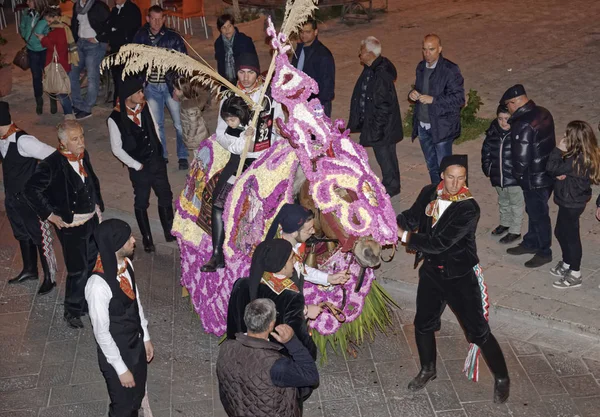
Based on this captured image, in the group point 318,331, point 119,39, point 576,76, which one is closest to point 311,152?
point 318,331

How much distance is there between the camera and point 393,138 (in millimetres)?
10125

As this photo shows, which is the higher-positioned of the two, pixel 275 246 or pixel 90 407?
pixel 275 246

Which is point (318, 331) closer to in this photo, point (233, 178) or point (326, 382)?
point (326, 382)

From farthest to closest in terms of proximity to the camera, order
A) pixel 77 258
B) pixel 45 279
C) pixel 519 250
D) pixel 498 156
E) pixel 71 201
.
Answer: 1. pixel 45 279
2. pixel 519 250
3. pixel 498 156
4. pixel 77 258
5. pixel 71 201

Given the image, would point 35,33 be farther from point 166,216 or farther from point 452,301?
point 452,301

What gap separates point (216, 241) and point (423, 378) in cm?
205

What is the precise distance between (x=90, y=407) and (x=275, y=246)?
262 cm

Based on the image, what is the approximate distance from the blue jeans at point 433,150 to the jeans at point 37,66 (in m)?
6.76

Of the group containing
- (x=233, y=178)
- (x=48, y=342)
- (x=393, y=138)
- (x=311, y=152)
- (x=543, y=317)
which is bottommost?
(x=48, y=342)

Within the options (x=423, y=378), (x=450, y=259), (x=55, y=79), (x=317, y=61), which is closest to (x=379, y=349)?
(x=423, y=378)

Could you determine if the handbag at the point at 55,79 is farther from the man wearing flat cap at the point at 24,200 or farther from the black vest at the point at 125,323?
the black vest at the point at 125,323

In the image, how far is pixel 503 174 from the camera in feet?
28.7

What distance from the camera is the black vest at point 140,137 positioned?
8.80 meters

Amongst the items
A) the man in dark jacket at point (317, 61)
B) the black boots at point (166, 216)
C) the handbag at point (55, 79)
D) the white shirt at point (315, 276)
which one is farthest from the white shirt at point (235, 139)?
the handbag at point (55, 79)
